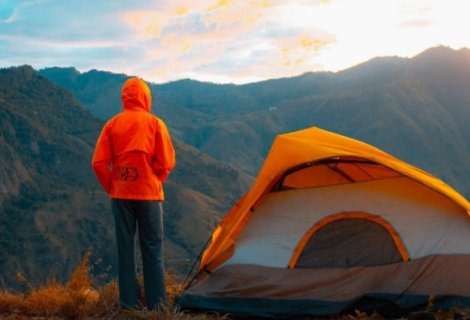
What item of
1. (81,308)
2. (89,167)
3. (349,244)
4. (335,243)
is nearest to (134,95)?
(81,308)

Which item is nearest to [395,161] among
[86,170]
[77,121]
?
[86,170]

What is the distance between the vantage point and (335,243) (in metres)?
6.48

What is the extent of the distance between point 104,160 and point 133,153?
34cm

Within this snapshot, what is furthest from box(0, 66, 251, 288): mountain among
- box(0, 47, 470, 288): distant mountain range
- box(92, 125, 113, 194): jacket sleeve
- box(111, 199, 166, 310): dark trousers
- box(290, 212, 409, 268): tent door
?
box(92, 125, 113, 194): jacket sleeve

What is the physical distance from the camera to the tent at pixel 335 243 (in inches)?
239

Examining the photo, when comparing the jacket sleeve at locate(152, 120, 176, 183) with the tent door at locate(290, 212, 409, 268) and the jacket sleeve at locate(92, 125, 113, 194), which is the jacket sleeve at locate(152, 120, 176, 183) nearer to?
the jacket sleeve at locate(92, 125, 113, 194)

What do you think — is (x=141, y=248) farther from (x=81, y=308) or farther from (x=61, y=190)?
(x=61, y=190)

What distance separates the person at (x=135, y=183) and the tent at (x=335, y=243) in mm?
604

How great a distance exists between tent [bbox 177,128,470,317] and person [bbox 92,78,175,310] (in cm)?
60

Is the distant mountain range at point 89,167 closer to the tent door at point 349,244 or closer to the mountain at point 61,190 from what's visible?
the mountain at point 61,190

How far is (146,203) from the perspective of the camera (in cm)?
572

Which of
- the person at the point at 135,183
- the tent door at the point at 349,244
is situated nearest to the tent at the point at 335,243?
the tent door at the point at 349,244

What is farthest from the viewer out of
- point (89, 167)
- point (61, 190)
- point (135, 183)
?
point (89, 167)

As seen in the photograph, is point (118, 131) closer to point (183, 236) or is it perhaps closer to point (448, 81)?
point (183, 236)
